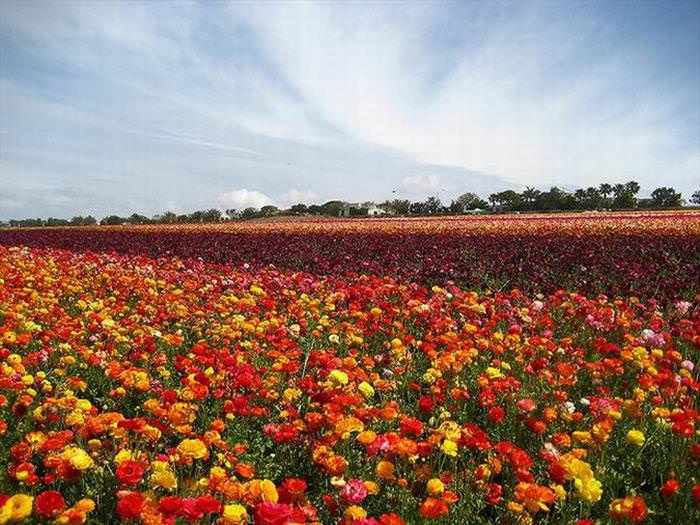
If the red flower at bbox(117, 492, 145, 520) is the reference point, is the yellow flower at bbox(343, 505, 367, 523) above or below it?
below

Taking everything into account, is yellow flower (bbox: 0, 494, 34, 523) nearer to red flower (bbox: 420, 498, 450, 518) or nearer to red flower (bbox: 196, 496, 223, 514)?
red flower (bbox: 196, 496, 223, 514)

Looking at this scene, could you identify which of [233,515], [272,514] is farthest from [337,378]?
[272,514]

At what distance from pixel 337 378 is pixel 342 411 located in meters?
0.35

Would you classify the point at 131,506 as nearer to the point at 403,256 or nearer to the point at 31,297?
the point at 31,297

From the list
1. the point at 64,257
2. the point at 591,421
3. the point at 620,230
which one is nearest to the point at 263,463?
the point at 591,421

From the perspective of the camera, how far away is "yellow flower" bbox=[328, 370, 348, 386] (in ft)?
9.43

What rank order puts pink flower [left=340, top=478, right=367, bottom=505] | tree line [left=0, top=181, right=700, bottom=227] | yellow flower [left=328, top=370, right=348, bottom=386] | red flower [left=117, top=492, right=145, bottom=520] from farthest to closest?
tree line [left=0, top=181, right=700, bottom=227] → yellow flower [left=328, top=370, right=348, bottom=386] → pink flower [left=340, top=478, right=367, bottom=505] → red flower [left=117, top=492, right=145, bottom=520]

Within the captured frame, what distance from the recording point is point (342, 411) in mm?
2549

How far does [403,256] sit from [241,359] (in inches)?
307

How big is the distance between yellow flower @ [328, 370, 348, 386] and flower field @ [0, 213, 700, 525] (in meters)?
0.01

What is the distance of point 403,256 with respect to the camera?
11.0 metres

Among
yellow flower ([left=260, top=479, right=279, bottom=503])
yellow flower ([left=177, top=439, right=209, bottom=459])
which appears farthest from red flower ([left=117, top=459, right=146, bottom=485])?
yellow flower ([left=260, top=479, right=279, bottom=503])

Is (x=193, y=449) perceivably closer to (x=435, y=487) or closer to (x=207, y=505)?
(x=207, y=505)

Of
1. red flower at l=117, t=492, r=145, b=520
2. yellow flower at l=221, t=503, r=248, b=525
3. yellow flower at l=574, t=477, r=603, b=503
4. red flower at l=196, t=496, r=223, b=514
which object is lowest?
yellow flower at l=574, t=477, r=603, b=503
